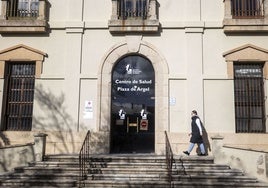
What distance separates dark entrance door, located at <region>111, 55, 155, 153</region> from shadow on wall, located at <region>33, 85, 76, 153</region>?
161cm

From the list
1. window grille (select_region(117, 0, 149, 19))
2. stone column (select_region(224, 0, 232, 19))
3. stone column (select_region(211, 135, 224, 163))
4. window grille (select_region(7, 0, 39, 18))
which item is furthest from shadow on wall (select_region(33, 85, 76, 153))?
stone column (select_region(224, 0, 232, 19))

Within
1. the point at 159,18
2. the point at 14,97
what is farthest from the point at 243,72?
the point at 14,97

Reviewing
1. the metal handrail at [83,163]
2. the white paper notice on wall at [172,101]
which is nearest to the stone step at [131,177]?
the metal handrail at [83,163]

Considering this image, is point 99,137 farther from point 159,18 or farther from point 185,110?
point 159,18

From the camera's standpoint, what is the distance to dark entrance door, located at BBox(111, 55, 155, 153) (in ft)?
40.1

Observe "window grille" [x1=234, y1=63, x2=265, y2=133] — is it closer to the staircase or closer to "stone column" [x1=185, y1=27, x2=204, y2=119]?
"stone column" [x1=185, y1=27, x2=204, y2=119]

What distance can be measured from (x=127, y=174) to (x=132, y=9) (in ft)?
21.4

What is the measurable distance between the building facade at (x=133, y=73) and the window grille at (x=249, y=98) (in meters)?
0.04

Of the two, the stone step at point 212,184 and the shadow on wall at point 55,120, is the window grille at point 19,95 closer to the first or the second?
the shadow on wall at point 55,120

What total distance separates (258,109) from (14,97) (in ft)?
30.3

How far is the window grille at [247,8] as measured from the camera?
1269 cm

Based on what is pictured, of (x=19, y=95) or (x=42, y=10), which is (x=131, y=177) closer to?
(x=19, y=95)

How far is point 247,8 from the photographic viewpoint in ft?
42.1

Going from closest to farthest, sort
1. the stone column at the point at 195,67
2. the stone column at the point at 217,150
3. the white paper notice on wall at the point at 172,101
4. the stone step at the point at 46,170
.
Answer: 1. the stone step at the point at 46,170
2. the stone column at the point at 217,150
3. the stone column at the point at 195,67
4. the white paper notice on wall at the point at 172,101
